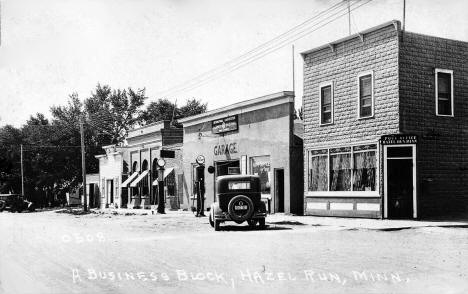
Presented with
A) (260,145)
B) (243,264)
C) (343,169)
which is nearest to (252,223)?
(343,169)

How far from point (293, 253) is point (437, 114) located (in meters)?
12.7

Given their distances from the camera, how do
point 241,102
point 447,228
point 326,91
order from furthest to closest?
point 241,102 → point 326,91 → point 447,228

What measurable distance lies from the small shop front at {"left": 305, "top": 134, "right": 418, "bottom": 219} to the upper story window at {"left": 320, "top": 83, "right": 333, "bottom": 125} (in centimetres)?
127

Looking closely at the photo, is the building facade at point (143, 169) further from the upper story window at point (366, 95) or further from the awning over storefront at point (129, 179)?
the upper story window at point (366, 95)

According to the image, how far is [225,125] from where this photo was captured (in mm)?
32719

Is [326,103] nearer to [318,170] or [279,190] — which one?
[318,170]

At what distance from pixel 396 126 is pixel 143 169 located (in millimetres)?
27814

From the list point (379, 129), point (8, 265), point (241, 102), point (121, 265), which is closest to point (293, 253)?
point (121, 265)

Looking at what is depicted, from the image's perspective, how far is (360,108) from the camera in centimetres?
2302

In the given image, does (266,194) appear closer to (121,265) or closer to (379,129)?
(379,129)

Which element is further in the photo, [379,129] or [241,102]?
[241,102]

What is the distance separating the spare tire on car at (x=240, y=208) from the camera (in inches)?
723

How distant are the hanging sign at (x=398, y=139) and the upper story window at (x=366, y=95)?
4.66ft

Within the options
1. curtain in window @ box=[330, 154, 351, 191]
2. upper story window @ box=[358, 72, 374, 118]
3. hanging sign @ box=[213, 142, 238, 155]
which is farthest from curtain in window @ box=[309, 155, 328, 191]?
hanging sign @ box=[213, 142, 238, 155]
